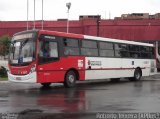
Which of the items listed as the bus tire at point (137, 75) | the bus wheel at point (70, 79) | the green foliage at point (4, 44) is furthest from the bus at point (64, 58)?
the green foliage at point (4, 44)

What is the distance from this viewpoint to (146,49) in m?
31.1

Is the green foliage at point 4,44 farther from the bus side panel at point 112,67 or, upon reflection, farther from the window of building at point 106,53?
the window of building at point 106,53

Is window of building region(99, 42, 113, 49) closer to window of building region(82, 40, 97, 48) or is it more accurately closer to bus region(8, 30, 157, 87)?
bus region(8, 30, 157, 87)

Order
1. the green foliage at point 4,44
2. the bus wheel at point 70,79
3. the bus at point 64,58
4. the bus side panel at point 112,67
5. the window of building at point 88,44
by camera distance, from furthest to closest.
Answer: the green foliage at point 4,44 < the bus side panel at point 112,67 < the window of building at point 88,44 < the bus wheel at point 70,79 < the bus at point 64,58

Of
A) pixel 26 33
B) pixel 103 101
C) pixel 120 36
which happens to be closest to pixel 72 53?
pixel 26 33

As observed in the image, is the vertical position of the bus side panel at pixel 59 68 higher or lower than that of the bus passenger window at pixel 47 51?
lower

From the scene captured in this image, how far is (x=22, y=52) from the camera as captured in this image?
20.9m

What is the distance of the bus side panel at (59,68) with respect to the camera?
67.7 feet

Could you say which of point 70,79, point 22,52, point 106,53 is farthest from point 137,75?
point 22,52

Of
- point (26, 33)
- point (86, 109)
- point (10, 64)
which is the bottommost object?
point (86, 109)

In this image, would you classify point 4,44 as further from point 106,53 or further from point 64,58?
point 64,58

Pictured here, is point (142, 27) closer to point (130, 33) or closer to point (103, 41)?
point (130, 33)

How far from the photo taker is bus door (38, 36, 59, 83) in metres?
20.5

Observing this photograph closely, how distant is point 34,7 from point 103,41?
38.1 m
